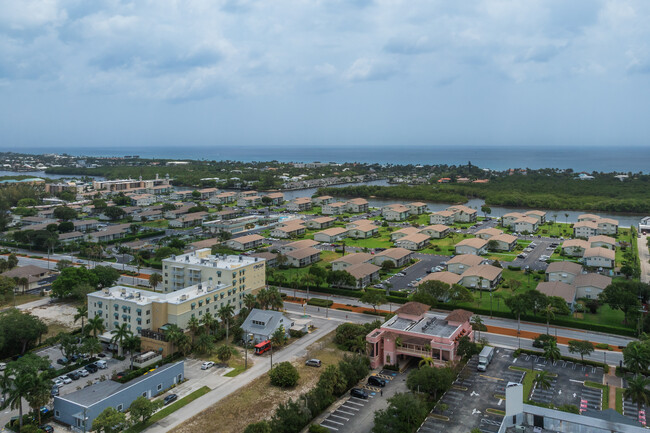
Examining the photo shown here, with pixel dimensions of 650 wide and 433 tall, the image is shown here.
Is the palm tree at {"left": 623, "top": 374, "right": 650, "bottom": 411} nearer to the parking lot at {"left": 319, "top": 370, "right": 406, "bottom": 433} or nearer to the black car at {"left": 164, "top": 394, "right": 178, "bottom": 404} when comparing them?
the parking lot at {"left": 319, "top": 370, "right": 406, "bottom": 433}

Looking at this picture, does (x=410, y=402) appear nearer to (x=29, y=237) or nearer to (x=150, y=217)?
(x=29, y=237)

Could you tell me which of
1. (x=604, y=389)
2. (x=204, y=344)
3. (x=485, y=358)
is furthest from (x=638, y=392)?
(x=204, y=344)

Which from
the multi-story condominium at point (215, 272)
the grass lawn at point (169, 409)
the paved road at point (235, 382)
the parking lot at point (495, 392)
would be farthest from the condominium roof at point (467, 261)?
the grass lawn at point (169, 409)

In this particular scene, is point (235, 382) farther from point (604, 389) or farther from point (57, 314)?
point (604, 389)

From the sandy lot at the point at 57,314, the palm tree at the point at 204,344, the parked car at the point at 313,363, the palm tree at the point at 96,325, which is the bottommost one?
the sandy lot at the point at 57,314

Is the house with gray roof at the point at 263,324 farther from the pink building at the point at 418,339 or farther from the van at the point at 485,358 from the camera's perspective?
the van at the point at 485,358

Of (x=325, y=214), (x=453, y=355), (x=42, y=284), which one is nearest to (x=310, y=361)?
(x=453, y=355)
